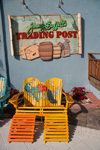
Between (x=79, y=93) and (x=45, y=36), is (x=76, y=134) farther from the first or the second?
(x=45, y=36)

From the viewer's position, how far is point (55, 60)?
688cm

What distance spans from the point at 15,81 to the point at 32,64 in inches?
56.5

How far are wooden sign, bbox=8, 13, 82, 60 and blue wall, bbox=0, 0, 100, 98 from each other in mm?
304

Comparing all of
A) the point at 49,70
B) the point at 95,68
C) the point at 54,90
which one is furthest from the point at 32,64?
the point at 95,68

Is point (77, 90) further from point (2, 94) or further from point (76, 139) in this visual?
point (2, 94)

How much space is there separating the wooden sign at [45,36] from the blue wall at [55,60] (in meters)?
0.30

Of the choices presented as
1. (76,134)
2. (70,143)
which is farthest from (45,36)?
(70,143)

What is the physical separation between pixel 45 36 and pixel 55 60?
4.62 ft

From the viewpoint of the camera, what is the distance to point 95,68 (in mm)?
6234

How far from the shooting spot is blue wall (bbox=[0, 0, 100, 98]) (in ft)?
21.0

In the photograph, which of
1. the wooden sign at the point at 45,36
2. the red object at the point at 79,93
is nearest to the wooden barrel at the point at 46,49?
the wooden sign at the point at 45,36

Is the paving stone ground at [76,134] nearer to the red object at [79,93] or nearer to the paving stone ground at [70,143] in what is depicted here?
the paving stone ground at [70,143]

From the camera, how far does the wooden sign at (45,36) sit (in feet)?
21.1

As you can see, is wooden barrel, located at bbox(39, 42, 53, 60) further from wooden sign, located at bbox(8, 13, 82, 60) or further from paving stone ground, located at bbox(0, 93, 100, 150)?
paving stone ground, located at bbox(0, 93, 100, 150)
